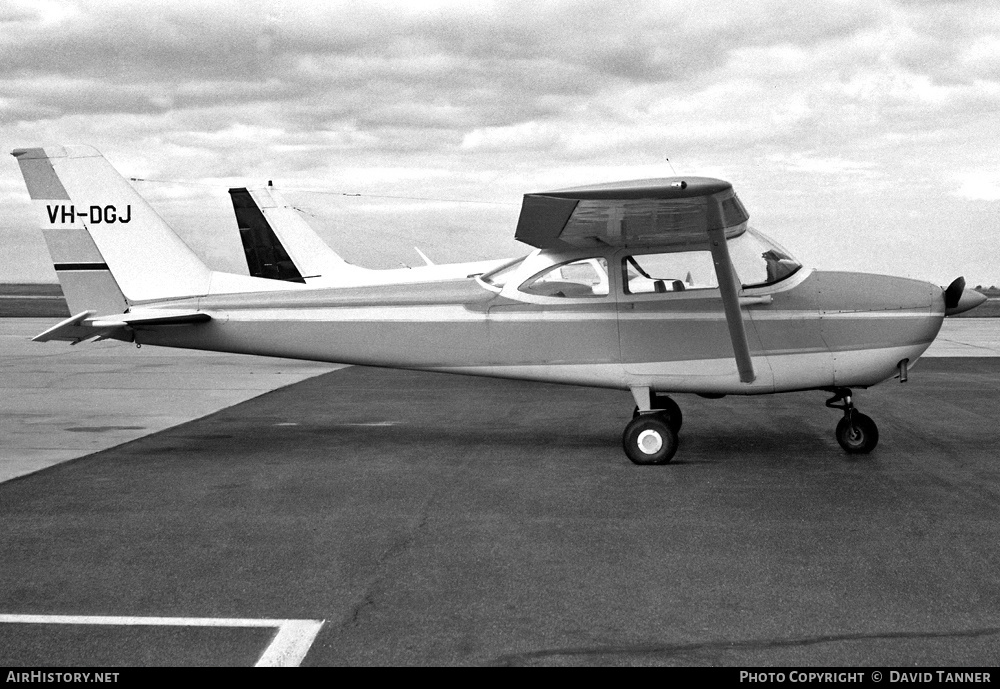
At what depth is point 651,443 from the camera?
8109 mm

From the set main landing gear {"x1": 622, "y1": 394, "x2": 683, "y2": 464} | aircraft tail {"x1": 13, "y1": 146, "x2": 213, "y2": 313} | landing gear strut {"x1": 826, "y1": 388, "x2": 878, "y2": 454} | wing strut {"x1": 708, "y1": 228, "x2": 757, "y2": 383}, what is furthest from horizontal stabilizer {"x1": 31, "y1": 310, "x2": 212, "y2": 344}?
landing gear strut {"x1": 826, "y1": 388, "x2": 878, "y2": 454}

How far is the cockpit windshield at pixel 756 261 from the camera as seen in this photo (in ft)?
27.7

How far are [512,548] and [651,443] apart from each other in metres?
2.86

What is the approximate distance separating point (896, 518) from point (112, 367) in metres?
13.6

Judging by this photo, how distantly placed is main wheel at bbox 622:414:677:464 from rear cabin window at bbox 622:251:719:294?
3.94ft

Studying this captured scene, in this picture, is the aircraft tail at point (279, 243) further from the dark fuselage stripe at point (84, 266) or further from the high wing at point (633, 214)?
the high wing at point (633, 214)

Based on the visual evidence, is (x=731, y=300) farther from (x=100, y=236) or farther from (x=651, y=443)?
(x=100, y=236)

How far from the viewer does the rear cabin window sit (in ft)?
27.9

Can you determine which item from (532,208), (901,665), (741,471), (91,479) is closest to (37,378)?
(91,479)

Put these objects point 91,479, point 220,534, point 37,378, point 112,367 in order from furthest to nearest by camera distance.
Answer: point 112,367 → point 37,378 → point 91,479 → point 220,534

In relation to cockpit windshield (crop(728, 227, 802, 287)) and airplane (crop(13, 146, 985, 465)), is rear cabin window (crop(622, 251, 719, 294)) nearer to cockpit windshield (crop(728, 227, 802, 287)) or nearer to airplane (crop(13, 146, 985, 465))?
airplane (crop(13, 146, 985, 465))

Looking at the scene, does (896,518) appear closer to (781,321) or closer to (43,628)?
(781,321)

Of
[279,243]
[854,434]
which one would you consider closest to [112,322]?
[854,434]

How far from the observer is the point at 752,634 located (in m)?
4.11
